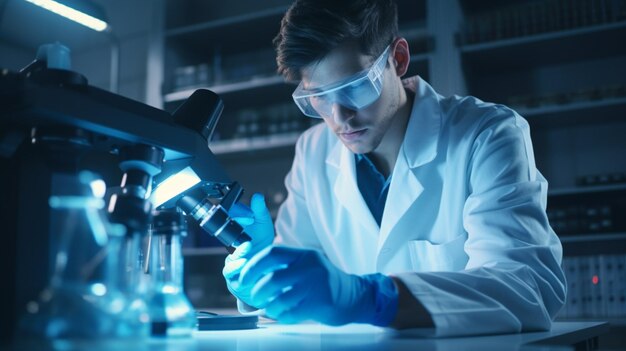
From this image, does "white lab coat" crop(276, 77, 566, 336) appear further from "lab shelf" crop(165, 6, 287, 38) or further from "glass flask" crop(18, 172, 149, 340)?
"lab shelf" crop(165, 6, 287, 38)

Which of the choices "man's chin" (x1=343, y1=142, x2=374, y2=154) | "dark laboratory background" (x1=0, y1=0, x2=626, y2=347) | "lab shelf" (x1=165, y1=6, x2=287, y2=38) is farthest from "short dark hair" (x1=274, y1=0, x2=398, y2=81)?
"lab shelf" (x1=165, y1=6, x2=287, y2=38)

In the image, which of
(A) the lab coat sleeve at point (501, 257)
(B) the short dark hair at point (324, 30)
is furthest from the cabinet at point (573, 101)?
(B) the short dark hair at point (324, 30)

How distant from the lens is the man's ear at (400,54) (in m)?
1.65

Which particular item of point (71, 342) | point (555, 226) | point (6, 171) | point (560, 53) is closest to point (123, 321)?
point (71, 342)

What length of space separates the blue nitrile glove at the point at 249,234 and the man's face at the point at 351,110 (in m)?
0.31

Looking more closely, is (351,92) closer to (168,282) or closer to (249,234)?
(249,234)

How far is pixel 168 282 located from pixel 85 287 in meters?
0.15

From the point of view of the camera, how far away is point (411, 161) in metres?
1.70

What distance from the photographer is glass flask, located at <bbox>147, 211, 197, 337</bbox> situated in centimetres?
79

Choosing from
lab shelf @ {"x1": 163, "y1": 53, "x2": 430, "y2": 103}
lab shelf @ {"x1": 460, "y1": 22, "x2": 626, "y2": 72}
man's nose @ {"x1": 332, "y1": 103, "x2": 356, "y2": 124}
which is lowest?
man's nose @ {"x1": 332, "y1": 103, "x2": 356, "y2": 124}

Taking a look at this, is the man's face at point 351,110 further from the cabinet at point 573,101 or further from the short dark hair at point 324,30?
the cabinet at point 573,101

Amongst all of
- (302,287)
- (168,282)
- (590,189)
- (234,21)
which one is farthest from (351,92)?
(234,21)

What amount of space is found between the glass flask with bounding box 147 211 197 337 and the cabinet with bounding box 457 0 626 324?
2472 millimetres

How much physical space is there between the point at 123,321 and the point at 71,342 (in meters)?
0.06
